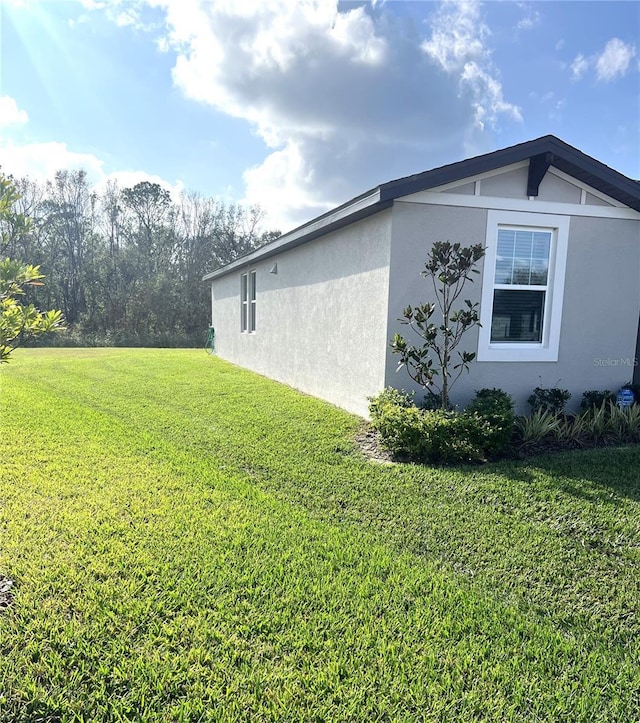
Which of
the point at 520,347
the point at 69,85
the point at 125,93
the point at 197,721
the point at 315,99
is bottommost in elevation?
the point at 197,721

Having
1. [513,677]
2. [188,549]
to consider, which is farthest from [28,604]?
[513,677]

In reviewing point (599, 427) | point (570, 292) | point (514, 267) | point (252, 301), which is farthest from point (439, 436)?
point (252, 301)

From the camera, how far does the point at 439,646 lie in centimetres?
234

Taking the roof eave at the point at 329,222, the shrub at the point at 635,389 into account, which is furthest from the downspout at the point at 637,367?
the roof eave at the point at 329,222

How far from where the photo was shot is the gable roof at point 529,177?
5.82 m

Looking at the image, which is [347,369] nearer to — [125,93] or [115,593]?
[115,593]

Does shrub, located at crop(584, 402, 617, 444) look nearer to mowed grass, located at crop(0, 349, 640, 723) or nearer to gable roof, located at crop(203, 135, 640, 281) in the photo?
mowed grass, located at crop(0, 349, 640, 723)

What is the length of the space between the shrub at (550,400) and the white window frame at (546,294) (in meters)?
0.49

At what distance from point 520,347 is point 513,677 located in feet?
17.4

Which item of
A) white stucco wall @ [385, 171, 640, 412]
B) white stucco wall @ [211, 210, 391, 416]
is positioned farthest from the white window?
white stucco wall @ [385, 171, 640, 412]

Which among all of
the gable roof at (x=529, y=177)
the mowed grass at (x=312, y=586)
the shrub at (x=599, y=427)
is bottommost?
the mowed grass at (x=312, y=586)

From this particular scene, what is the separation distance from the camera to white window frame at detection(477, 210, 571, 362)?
256 inches

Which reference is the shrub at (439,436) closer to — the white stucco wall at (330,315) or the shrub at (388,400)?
the shrub at (388,400)

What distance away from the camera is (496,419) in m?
5.39
